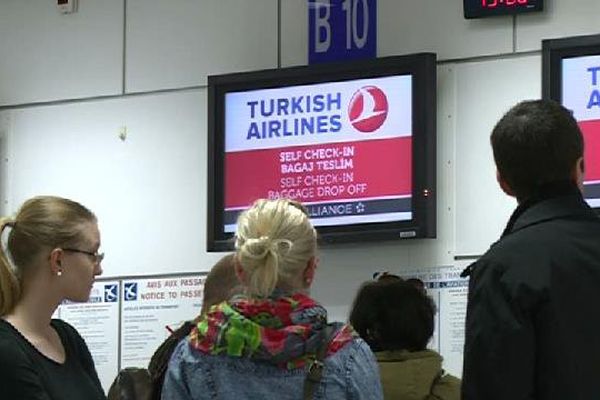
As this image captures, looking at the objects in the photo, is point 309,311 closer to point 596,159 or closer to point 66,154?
point 596,159

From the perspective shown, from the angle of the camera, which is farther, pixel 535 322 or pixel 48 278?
pixel 48 278

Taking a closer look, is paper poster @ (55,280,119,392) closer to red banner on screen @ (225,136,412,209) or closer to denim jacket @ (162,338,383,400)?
red banner on screen @ (225,136,412,209)

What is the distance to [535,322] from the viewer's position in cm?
217

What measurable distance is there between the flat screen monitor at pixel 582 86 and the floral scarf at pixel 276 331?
2498 mm

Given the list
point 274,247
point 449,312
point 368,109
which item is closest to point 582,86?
point 368,109

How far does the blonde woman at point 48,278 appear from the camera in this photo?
280cm

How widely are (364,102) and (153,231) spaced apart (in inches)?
47.8

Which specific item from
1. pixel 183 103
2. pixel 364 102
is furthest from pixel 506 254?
pixel 183 103

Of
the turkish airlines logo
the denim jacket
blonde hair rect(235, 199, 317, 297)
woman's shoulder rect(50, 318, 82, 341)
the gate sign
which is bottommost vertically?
the denim jacket

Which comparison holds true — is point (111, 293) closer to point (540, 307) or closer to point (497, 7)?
point (497, 7)

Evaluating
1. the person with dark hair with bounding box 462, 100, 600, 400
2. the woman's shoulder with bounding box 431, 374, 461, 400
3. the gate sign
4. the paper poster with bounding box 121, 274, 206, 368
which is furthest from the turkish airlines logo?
the person with dark hair with bounding box 462, 100, 600, 400

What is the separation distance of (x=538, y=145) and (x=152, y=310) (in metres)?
3.60

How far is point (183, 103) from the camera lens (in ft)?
18.8

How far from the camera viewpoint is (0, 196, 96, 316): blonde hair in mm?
2812
